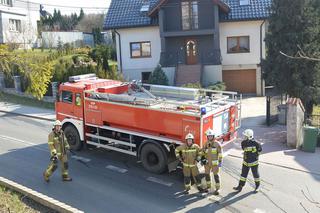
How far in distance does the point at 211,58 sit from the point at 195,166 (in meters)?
18.9

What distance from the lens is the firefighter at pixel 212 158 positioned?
1098cm

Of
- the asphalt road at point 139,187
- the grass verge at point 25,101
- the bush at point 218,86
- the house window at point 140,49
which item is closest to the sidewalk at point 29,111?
the grass verge at point 25,101

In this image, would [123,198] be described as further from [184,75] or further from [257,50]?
[257,50]

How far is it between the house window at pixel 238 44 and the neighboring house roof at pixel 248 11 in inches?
58.6

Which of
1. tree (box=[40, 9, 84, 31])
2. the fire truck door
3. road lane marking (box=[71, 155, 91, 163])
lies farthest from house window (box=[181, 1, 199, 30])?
tree (box=[40, 9, 84, 31])

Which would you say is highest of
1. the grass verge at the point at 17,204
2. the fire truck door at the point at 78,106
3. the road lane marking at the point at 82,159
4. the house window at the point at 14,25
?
the house window at the point at 14,25

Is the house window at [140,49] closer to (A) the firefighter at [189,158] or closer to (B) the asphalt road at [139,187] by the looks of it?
(B) the asphalt road at [139,187]

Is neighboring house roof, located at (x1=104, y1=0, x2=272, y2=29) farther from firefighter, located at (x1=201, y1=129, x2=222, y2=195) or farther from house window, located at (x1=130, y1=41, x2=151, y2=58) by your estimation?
firefighter, located at (x1=201, y1=129, x2=222, y2=195)

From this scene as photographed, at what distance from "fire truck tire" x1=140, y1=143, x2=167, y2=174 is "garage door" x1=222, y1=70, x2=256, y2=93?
59.3 ft

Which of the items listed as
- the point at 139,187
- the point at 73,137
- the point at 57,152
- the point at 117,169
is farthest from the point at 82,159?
the point at 139,187

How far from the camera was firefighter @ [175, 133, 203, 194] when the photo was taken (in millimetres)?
10984

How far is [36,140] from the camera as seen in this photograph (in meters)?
16.8

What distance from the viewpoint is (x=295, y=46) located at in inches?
740

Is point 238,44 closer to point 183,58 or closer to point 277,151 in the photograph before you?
point 183,58
